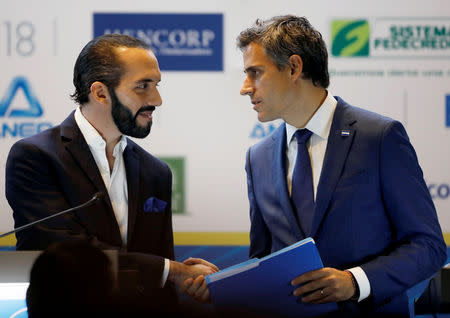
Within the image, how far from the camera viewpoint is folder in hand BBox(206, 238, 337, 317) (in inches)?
80.7

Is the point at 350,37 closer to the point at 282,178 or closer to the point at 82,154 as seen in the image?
the point at 282,178

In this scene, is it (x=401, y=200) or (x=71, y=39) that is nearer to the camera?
(x=401, y=200)

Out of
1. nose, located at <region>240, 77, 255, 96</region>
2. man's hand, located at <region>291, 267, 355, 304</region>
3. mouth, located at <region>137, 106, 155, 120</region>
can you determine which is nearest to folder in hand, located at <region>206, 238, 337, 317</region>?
man's hand, located at <region>291, 267, 355, 304</region>

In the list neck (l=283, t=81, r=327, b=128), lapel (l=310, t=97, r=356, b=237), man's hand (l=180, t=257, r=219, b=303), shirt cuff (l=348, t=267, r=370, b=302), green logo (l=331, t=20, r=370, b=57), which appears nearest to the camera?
shirt cuff (l=348, t=267, r=370, b=302)

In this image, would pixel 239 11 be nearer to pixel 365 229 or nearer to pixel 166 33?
pixel 166 33

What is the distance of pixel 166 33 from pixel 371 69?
150cm

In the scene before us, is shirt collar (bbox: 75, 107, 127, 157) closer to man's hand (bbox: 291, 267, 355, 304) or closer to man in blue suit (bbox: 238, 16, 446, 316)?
man in blue suit (bbox: 238, 16, 446, 316)

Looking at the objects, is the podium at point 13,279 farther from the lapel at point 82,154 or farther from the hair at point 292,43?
the hair at point 292,43

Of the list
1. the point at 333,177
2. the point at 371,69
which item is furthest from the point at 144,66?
the point at 371,69

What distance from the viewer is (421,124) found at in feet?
15.8

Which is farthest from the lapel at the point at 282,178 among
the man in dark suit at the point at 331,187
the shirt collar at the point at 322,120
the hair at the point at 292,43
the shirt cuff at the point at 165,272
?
the shirt cuff at the point at 165,272

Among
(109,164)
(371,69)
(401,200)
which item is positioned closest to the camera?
(401,200)

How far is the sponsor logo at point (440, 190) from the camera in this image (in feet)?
15.8

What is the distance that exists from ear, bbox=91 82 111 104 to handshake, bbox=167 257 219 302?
79 cm
